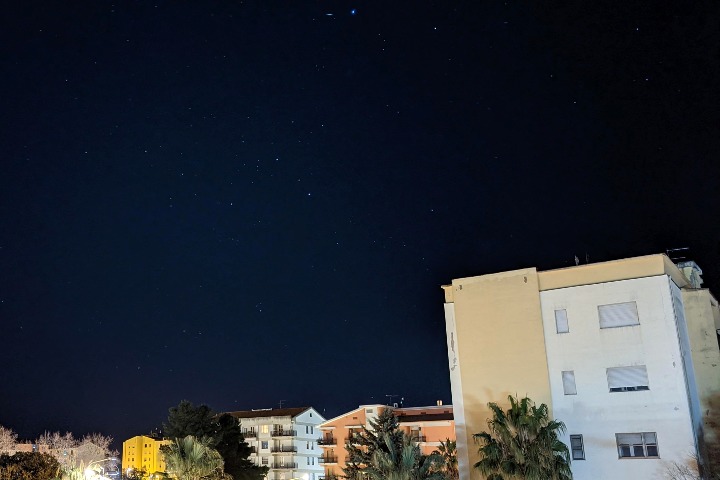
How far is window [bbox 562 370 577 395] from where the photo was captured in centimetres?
3481

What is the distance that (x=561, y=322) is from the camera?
1407 inches

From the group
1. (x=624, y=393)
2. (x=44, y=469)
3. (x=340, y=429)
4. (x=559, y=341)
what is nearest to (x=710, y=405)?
(x=624, y=393)

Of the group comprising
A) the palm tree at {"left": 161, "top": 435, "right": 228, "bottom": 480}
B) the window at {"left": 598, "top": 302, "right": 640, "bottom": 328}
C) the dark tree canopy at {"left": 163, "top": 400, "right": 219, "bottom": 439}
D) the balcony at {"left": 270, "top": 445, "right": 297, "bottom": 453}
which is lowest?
the balcony at {"left": 270, "top": 445, "right": 297, "bottom": 453}

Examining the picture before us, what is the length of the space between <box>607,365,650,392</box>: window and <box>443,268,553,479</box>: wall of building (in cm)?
301

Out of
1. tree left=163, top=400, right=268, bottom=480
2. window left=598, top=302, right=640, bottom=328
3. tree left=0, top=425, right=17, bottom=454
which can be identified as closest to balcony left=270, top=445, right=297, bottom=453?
tree left=0, top=425, right=17, bottom=454

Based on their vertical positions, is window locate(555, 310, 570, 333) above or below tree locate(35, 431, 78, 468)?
above

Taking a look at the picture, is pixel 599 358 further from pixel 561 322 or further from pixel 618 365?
pixel 561 322

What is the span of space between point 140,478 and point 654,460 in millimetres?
36679

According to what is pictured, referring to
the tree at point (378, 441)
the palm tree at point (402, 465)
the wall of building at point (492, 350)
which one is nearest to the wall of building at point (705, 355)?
the wall of building at point (492, 350)

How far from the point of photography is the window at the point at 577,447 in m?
33.8

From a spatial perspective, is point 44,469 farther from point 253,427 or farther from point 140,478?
point 253,427

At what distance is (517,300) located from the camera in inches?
1447

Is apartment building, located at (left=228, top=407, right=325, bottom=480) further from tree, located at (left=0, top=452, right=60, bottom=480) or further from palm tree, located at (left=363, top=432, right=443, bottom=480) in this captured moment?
palm tree, located at (left=363, top=432, right=443, bottom=480)

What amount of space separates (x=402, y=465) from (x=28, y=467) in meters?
20.6
